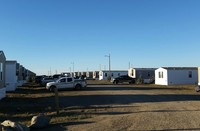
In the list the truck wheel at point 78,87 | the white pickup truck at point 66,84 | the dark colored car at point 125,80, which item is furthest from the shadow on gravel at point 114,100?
the dark colored car at point 125,80

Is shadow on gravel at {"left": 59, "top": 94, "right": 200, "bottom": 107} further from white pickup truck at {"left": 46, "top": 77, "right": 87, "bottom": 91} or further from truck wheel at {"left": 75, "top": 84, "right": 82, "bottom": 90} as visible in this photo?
truck wheel at {"left": 75, "top": 84, "right": 82, "bottom": 90}

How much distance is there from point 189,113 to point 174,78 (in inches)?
1602

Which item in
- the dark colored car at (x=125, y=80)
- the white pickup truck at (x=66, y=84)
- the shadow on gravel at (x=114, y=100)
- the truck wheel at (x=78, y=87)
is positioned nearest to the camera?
the shadow on gravel at (x=114, y=100)

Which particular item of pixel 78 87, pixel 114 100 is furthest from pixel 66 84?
pixel 114 100

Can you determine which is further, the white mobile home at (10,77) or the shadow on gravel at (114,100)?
the white mobile home at (10,77)

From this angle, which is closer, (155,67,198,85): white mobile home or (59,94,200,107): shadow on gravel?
(59,94,200,107): shadow on gravel

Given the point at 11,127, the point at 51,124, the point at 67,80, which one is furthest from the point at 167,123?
the point at 67,80

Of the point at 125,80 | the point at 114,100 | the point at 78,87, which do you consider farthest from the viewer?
the point at 125,80

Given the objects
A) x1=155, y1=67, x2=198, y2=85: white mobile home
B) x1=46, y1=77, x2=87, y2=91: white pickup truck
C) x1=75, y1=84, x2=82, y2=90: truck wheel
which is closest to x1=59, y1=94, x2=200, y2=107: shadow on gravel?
x1=46, y1=77, x2=87, y2=91: white pickup truck

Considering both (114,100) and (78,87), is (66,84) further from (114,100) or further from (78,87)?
(114,100)

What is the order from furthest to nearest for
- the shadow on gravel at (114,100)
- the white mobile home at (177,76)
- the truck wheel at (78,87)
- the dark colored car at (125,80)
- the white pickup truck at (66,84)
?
1. the dark colored car at (125,80)
2. the white mobile home at (177,76)
3. the truck wheel at (78,87)
4. the white pickup truck at (66,84)
5. the shadow on gravel at (114,100)

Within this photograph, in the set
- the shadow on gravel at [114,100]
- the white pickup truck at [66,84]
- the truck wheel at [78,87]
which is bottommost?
the shadow on gravel at [114,100]

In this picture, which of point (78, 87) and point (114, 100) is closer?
point (114, 100)

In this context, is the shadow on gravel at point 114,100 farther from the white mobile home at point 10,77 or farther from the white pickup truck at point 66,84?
the white mobile home at point 10,77
